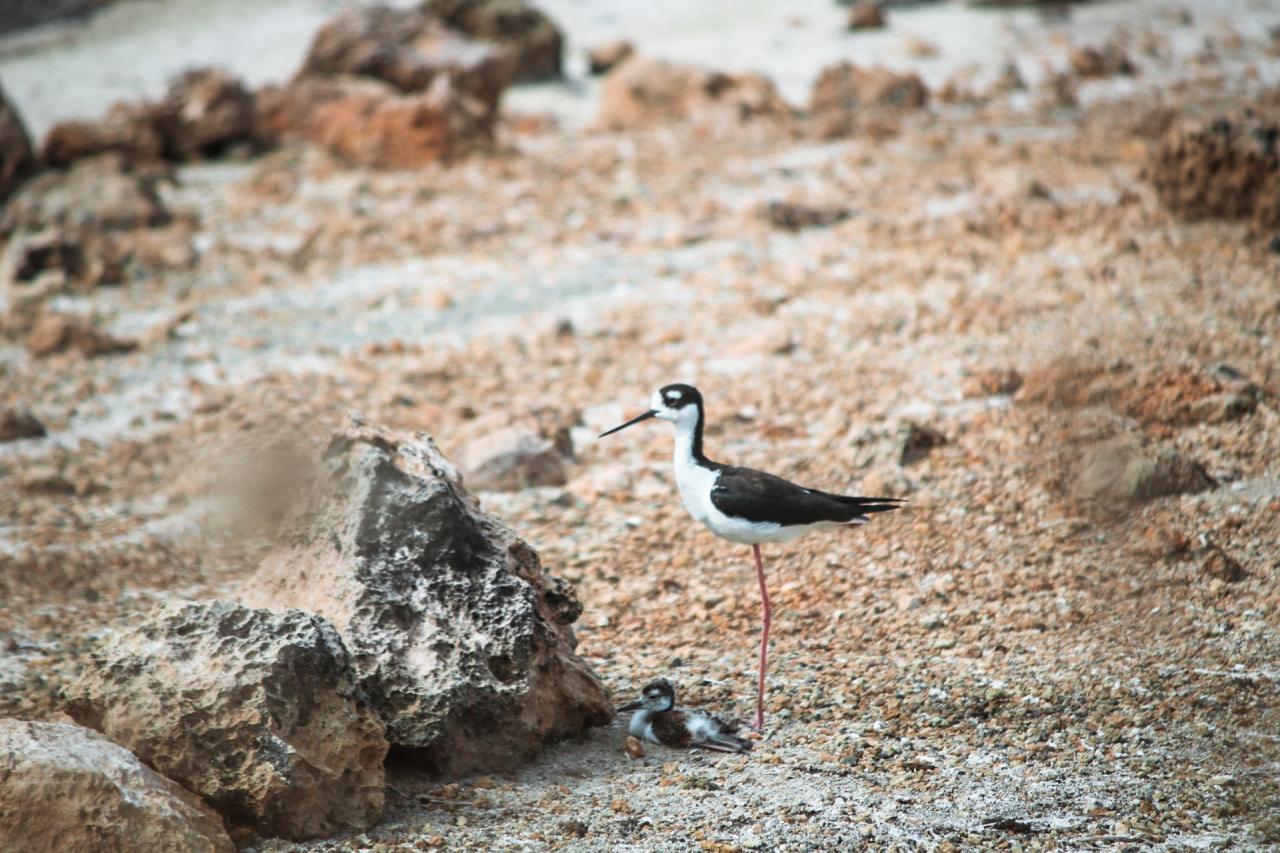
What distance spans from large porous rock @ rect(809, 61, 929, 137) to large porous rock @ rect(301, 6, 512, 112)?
287 cm

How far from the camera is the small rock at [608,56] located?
1396cm

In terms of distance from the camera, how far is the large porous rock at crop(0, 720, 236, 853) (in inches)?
121

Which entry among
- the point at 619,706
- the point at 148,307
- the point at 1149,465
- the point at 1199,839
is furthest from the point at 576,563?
the point at 148,307

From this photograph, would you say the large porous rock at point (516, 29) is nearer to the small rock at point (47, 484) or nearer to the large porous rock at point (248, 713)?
the small rock at point (47, 484)

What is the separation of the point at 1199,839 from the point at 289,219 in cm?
820

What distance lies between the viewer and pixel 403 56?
12.4 meters

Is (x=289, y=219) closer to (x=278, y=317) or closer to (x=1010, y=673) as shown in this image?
(x=278, y=317)

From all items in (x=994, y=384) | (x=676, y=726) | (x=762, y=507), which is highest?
(x=762, y=507)

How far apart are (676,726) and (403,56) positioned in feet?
31.7

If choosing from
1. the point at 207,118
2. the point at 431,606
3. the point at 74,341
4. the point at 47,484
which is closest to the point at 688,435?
the point at 431,606

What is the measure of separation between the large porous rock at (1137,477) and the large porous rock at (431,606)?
216cm

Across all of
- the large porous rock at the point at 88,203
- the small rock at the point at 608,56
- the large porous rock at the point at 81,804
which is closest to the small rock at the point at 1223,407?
the large porous rock at the point at 81,804

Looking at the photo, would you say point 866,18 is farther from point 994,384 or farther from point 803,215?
point 994,384

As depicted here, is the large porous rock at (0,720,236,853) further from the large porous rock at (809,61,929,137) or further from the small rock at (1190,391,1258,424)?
the large porous rock at (809,61,929,137)
